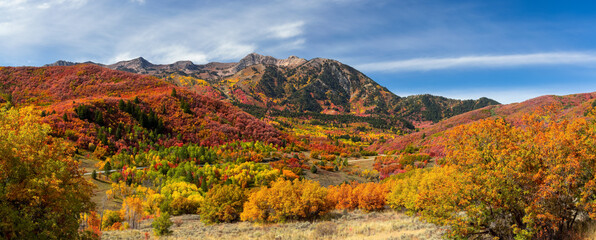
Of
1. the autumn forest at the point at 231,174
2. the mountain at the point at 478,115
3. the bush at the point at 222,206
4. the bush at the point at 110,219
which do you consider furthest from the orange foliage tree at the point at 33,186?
the mountain at the point at 478,115

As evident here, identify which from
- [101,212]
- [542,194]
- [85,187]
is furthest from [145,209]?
[542,194]

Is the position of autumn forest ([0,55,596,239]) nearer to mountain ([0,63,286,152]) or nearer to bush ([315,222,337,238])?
bush ([315,222,337,238])

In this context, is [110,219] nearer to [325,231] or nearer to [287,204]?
[287,204]

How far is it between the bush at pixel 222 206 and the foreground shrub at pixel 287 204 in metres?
3.57

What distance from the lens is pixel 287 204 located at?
38812mm

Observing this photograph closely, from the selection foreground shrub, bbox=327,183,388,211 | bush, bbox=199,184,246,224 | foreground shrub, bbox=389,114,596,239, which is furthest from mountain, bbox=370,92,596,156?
foreground shrub, bbox=389,114,596,239

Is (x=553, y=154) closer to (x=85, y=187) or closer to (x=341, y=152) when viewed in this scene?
(x=85, y=187)

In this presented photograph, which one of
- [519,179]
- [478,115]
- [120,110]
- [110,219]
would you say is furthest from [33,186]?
[478,115]

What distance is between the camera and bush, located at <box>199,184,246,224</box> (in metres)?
44.2

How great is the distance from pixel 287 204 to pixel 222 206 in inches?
498

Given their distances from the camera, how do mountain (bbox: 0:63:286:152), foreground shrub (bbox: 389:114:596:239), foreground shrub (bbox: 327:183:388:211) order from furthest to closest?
1. mountain (bbox: 0:63:286:152)
2. foreground shrub (bbox: 327:183:388:211)
3. foreground shrub (bbox: 389:114:596:239)

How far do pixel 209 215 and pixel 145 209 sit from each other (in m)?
19.2

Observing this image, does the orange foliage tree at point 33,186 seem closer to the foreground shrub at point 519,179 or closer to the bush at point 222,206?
the foreground shrub at point 519,179

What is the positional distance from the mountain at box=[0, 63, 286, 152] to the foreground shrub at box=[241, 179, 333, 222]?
6841cm
